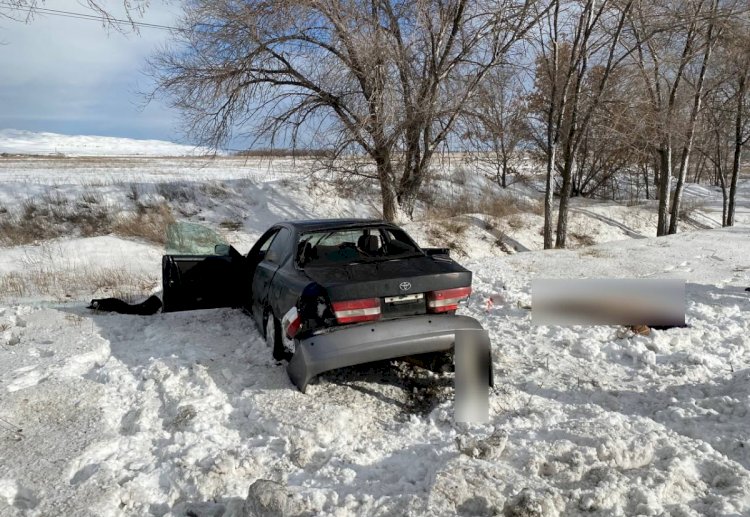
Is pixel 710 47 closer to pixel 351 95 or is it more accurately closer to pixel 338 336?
pixel 351 95

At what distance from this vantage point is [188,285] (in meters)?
6.07

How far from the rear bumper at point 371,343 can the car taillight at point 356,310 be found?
8cm

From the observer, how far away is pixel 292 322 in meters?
4.23

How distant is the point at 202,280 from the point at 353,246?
83.5 inches

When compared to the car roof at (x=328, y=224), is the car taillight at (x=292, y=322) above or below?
below

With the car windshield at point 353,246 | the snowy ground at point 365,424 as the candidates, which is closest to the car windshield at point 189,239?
the snowy ground at point 365,424

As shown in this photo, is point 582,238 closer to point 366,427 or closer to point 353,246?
point 353,246

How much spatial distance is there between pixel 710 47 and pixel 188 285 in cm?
1870

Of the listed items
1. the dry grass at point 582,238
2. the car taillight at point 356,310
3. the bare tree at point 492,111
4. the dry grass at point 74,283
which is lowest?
the dry grass at point 582,238

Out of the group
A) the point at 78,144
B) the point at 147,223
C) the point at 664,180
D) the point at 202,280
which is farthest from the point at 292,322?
the point at 78,144

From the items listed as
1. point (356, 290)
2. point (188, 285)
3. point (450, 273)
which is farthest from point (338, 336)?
point (188, 285)

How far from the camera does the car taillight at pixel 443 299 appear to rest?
4250mm

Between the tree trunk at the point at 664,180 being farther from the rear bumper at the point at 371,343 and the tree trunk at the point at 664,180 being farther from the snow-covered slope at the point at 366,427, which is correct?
the rear bumper at the point at 371,343

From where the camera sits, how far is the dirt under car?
3924 mm
